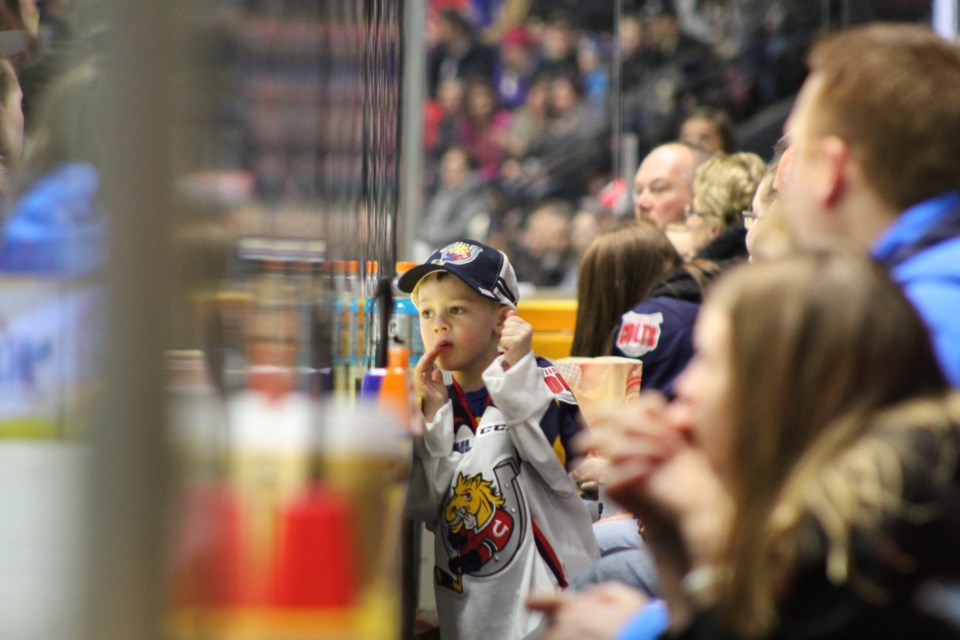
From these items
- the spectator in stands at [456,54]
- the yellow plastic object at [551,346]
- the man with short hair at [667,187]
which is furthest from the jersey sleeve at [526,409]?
the spectator in stands at [456,54]

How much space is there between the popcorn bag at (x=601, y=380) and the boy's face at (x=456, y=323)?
259 millimetres

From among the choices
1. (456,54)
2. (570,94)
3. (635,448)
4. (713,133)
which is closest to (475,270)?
(635,448)

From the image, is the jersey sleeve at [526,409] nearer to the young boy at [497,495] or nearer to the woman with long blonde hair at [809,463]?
the young boy at [497,495]

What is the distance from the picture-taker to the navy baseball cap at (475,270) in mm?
2562

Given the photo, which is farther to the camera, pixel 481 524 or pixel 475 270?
pixel 475 270

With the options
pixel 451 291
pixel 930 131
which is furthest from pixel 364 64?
pixel 930 131

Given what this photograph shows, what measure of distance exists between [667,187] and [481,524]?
2.16 metres

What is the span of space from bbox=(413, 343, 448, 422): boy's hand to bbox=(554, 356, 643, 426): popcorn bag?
0.39 meters

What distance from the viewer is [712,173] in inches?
146

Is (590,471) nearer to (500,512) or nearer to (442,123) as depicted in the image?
(500,512)

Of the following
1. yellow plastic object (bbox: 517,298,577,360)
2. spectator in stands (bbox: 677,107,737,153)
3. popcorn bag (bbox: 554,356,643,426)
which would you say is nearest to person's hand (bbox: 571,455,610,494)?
popcorn bag (bbox: 554,356,643,426)

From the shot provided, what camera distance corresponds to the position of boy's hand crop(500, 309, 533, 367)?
8.05ft

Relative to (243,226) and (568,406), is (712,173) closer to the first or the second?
(568,406)

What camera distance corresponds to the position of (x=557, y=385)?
2.62m
